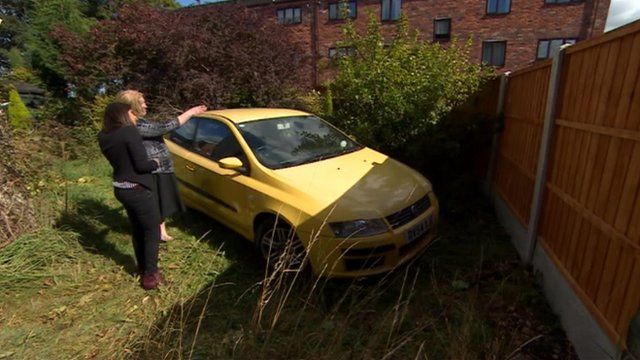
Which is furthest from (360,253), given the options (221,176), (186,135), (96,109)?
(96,109)

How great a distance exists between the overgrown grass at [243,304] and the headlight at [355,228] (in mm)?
422

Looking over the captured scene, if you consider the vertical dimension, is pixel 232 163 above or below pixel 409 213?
above

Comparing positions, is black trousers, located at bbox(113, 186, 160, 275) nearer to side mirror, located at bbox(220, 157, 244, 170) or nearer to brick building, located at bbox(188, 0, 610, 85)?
side mirror, located at bbox(220, 157, 244, 170)

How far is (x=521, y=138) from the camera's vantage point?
440 centimetres

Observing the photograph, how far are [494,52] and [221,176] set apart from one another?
19.6 meters

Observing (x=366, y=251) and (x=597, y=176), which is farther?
(x=366, y=251)

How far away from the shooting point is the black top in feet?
10.2

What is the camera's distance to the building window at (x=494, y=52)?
19.1 meters

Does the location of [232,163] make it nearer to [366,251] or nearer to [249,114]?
[249,114]

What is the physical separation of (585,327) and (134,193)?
12.0 ft

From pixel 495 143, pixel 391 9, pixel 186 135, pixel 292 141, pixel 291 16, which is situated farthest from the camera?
pixel 291 16

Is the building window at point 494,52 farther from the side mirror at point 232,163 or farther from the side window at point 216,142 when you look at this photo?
the side mirror at point 232,163

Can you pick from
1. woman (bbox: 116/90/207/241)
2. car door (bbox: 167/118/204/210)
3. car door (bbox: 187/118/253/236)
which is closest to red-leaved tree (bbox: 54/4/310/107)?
car door (bbox: 167/118/204/210)

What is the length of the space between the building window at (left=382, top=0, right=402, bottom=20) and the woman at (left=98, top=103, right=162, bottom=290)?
2003 cm
